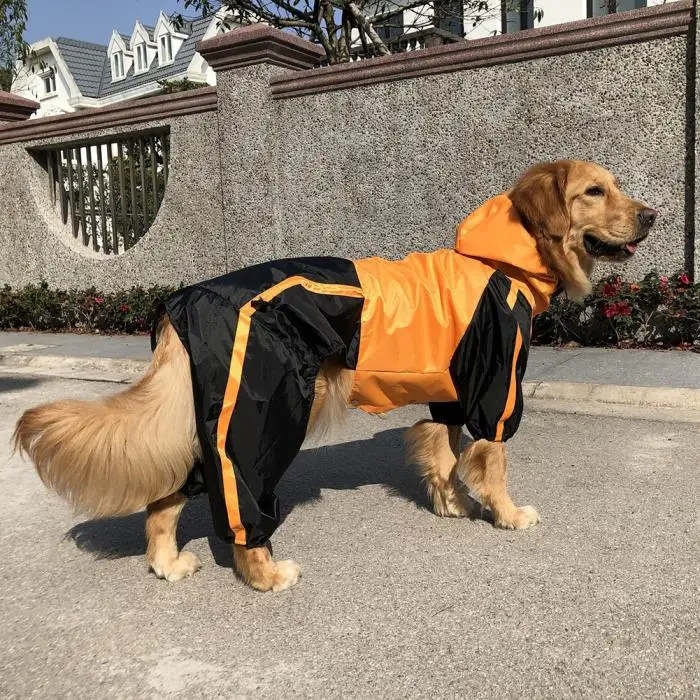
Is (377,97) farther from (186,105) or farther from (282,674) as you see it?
(282,674)

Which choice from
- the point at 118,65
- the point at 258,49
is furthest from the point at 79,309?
the point at 118,65

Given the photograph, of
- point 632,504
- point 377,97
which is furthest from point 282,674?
point 377,97

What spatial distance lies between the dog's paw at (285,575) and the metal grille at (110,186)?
8.48 m

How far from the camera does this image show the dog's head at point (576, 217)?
10.5 feet

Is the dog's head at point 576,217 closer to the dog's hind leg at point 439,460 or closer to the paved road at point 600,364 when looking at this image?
the dog's hind leg at point 439,460

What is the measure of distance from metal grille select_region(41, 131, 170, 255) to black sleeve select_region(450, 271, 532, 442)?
8.26m

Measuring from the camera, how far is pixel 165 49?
125ft

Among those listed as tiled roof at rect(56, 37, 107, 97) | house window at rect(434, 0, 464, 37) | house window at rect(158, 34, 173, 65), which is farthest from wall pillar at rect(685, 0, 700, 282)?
tiled roof at rect(56, 37, 107, 97)

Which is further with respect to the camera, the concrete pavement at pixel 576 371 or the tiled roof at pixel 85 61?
the tiled roof at pixel 85 61

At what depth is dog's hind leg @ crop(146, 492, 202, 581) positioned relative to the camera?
113 inches

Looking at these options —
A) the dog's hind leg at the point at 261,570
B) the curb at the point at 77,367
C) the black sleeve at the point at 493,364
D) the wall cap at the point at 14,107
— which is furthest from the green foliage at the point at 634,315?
the wall cap at the point at 14,107

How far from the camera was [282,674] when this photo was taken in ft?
7.22

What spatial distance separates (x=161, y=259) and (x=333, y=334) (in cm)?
811

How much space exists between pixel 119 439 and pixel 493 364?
153 centimetres
